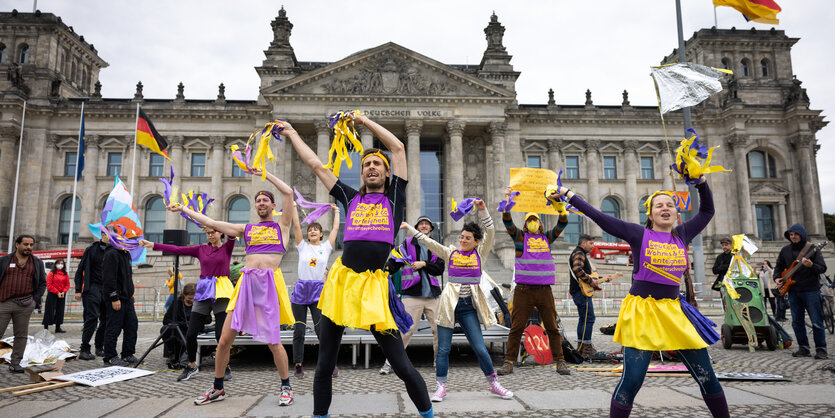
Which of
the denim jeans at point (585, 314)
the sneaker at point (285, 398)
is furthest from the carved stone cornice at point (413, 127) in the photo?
the sneaker at point (285, 398)

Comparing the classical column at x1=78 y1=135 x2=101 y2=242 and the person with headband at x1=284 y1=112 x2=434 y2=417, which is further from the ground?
the classical column at x1=78 y1=135 x2=101 y2=242

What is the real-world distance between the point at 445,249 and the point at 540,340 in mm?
2784

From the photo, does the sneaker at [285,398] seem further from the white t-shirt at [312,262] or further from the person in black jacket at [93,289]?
the person in black jacket at [93,289]

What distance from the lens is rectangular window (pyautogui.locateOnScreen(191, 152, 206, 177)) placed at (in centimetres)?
3806

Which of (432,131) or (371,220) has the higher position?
(432,131)

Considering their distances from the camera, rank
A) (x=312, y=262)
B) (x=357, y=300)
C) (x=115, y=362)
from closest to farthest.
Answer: (x=357, y=300) → (x=312, y=262) → (x=115, y=362)

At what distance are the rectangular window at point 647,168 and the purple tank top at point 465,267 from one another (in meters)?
38.0

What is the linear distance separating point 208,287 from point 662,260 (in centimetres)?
578

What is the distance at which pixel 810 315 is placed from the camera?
8.41 m

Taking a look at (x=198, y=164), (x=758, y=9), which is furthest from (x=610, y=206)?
(x=198, y=164)

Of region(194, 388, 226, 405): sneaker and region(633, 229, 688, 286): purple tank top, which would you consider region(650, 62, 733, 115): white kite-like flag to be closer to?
region(633, 229, 688, 286): purple tank top

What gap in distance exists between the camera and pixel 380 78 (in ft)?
116

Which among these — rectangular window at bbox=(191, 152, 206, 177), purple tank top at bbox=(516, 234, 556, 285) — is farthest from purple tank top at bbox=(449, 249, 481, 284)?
rectangular window at bbox=(191, 152, 206, 177)

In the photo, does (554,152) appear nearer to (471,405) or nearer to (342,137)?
(471,405)
